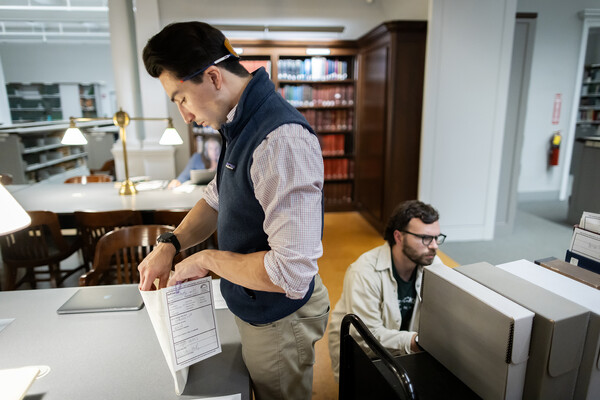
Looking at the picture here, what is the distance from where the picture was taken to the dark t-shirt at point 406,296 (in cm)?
175

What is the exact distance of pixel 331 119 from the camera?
5.29m

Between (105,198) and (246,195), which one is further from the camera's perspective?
(105,198)

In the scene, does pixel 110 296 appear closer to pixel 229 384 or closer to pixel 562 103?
pixel 229 384

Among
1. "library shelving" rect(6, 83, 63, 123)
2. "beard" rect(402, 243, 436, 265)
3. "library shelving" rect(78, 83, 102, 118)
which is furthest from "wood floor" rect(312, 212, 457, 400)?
"library shelving" rect(6, 83, 63, 123)

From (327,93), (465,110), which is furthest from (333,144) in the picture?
(465,110)

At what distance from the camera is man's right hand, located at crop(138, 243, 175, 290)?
954 mm

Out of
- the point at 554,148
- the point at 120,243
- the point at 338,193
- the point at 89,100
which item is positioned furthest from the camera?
the point at 89,100

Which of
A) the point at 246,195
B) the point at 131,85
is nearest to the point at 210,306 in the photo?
the point at 246,195

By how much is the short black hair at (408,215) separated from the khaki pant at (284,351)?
2.64 ft

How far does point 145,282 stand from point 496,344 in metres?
0.80

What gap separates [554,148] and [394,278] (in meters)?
5.38

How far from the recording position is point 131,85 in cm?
474

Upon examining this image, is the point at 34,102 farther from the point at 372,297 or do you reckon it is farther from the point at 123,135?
the point at 372,297

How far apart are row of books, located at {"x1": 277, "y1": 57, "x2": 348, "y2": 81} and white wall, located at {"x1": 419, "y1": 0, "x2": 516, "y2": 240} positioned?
5.15 ft
